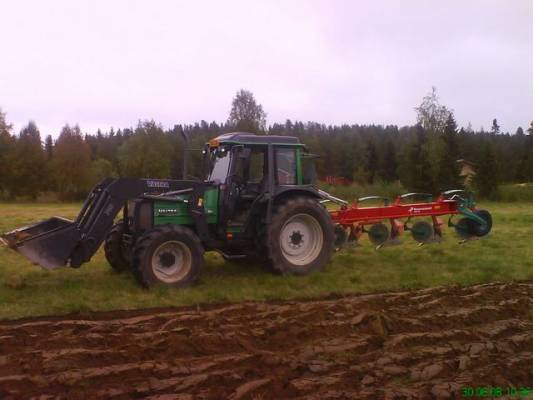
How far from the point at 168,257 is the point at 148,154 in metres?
32.3

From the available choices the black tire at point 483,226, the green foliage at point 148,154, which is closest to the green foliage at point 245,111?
the green foliage at point 148,154

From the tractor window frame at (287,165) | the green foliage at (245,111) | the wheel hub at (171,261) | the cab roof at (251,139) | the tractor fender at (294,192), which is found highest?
the green foliage at (245,111)

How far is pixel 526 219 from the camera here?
19484mm

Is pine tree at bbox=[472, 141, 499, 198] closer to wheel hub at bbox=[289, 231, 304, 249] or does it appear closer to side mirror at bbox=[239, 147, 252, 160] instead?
wheel hub at bbox=[289, 231, 304, 249]

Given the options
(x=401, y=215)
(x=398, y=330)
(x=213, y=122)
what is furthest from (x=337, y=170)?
(x=398, y=330)

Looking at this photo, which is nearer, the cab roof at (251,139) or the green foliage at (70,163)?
the cab roof at (251,139)

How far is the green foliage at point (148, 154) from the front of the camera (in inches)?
1447

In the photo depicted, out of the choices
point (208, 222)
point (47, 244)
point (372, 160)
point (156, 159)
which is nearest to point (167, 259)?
point (208, 222)

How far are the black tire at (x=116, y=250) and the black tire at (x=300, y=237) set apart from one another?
7.76ft

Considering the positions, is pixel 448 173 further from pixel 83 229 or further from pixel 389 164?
pixel 83 229

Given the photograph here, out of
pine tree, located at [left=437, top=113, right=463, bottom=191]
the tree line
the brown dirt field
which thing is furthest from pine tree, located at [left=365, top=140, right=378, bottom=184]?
the brown dirt field

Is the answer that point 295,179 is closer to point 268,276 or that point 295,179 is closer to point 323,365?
point 268,276

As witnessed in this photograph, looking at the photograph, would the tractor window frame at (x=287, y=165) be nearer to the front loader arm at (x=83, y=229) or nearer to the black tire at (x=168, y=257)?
the front loader arm at (x=83, y=229)

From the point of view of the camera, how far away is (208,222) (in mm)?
9094
